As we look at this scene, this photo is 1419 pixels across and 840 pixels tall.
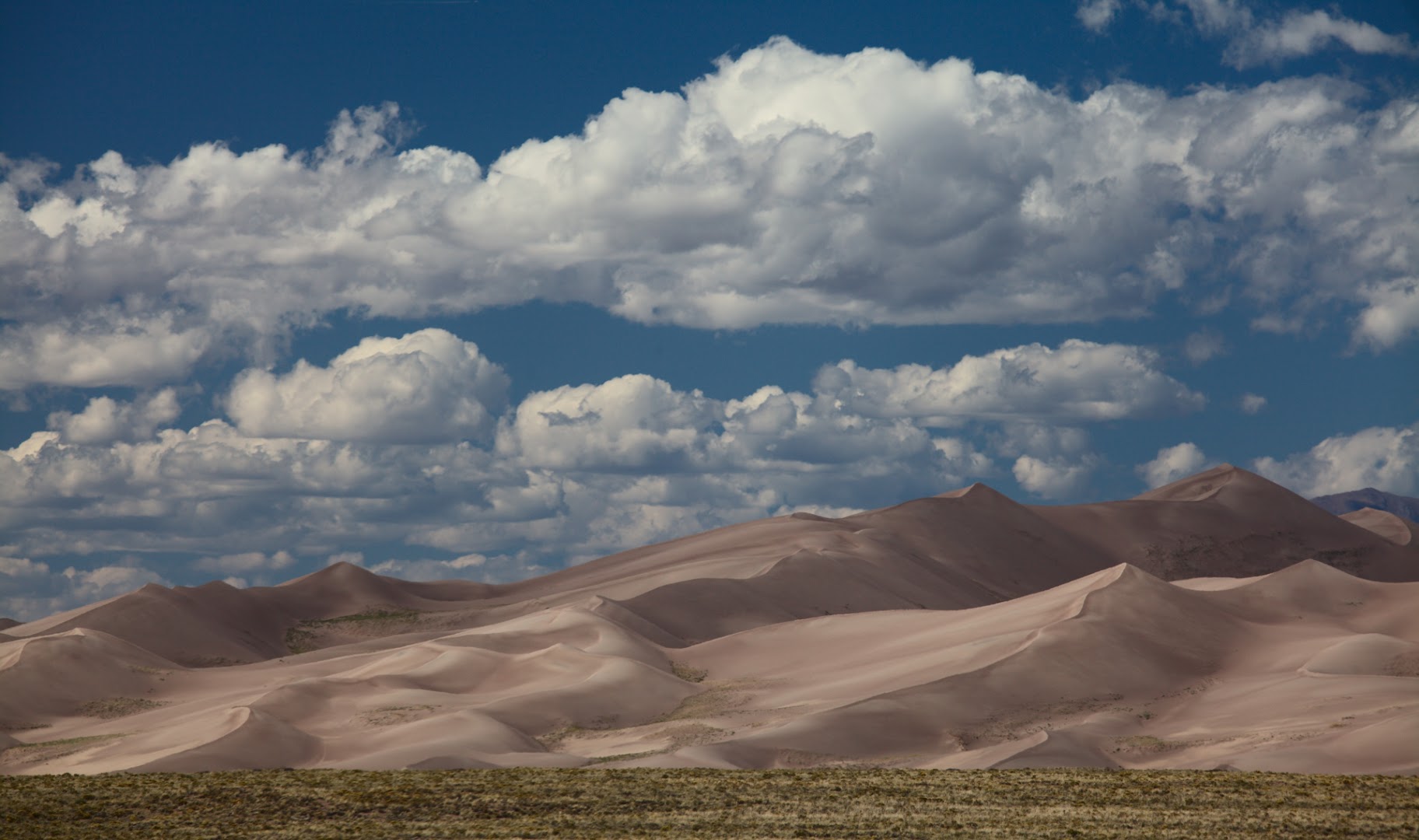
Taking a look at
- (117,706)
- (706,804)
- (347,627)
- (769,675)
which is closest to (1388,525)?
(769,675)

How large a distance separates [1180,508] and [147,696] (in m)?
96.7

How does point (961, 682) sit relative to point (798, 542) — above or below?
below

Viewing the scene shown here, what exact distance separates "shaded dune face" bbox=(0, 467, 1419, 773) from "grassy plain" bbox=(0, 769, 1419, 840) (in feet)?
19.7

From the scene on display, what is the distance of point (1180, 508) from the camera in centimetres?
13100

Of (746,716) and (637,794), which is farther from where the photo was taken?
(746,716)

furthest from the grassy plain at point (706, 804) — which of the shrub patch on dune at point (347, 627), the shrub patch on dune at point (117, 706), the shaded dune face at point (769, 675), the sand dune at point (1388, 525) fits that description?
the sand dune at point (1388, 525)

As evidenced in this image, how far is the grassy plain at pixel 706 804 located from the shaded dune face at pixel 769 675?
6.00 m

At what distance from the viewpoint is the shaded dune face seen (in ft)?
148

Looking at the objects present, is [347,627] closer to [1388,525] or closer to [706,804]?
[706,804]

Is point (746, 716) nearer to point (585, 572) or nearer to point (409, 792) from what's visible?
point (409, 792)

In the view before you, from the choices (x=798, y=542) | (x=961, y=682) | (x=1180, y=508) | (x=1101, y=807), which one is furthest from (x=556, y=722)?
(x=1180, y=508)

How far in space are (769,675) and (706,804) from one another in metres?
35.2

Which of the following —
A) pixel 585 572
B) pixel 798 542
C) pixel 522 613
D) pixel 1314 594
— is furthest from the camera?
pixel 585 572

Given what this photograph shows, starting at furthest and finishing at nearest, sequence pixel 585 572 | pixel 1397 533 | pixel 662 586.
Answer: pixel 1397 533 < pixel 585 572 < pixel 662 586
